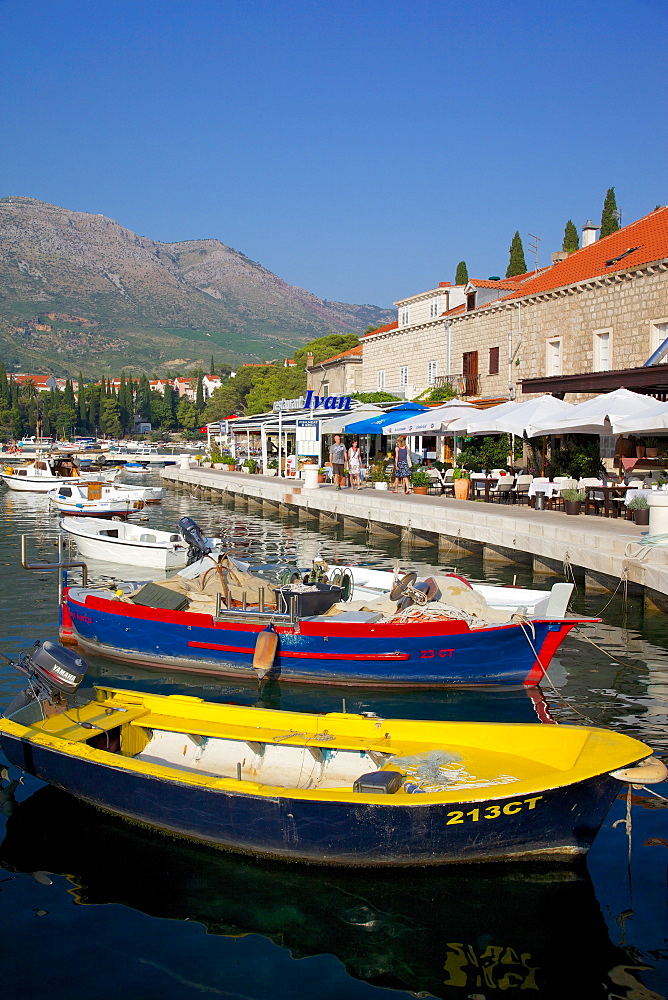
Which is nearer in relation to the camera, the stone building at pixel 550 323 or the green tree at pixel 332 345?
the stone building at pixel 550 323

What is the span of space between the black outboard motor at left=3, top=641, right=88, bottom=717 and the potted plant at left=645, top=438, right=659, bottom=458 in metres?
18.7

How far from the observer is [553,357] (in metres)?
32.3

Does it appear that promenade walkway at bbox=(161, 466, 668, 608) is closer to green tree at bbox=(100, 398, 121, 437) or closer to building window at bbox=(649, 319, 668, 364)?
building window at bbox=(649, 319, 668, 364)

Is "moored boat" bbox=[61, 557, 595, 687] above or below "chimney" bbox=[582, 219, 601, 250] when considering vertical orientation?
below

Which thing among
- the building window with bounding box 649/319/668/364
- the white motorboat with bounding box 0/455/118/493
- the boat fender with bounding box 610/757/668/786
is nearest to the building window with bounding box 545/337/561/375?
the building window with bounding box 649/319/668/364

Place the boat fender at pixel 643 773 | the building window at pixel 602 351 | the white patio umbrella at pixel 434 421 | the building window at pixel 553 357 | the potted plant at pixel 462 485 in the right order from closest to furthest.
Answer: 1. the boat fender at pixel 643 773
2. the potted plant at pixel 462 485
3. the white patio umbrella at pixel 434 421
4. the building window at pixel 602 351
5. the building window at pixel 553 357

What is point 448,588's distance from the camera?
12398 mm

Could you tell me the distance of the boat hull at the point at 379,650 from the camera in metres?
11.2

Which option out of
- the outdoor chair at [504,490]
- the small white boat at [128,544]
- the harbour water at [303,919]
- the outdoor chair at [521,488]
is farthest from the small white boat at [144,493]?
the harbour water at [303,919]

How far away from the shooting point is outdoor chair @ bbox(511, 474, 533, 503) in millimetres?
24891

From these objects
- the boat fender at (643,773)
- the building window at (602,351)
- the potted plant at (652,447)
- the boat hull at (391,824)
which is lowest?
the boat hull at (391,824)

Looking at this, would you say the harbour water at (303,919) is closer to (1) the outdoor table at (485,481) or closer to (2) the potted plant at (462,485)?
(1) the outdoor table at (485,481)

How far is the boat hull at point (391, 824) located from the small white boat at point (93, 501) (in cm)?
2627

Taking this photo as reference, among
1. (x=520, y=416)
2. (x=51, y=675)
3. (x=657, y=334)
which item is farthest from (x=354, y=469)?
(x=51, y=675)
